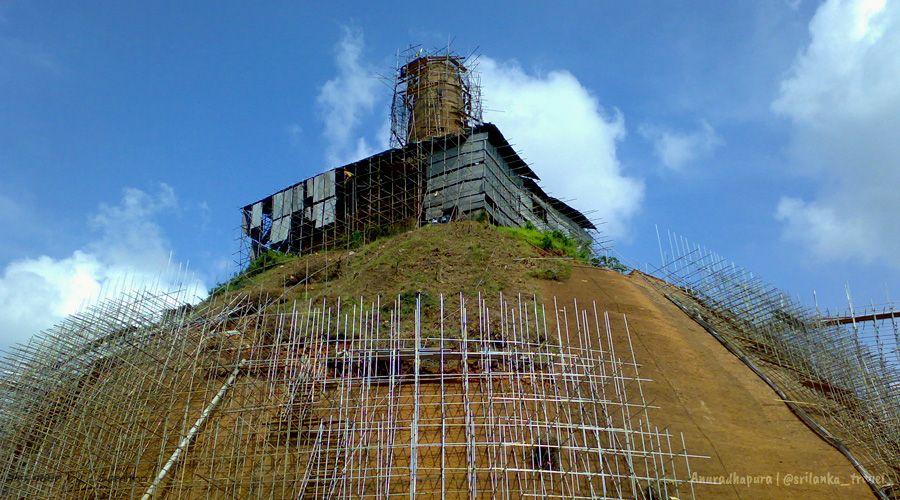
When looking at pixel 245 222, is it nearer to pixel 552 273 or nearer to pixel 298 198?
pixel 298 198

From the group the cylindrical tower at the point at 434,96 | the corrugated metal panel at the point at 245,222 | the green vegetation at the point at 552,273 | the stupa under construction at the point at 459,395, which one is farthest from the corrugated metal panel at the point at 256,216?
the green vegetation at the point at 552,273

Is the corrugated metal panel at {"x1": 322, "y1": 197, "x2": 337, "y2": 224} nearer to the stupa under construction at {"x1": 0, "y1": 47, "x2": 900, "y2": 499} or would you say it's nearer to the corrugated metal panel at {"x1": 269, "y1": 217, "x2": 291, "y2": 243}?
the corrugated metal panel at {"x1": 269, "y1": 217, "x2": 291, "y2": 243}

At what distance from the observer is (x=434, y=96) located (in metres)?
34.2

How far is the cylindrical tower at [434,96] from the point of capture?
3347cm

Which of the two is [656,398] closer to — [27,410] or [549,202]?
[27,410]

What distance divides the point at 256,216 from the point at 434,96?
9.53 meters

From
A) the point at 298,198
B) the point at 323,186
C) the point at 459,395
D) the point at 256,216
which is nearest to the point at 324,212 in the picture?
the point at 323,186

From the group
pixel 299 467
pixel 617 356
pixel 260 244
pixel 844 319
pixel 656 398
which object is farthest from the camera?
pixel 260 244

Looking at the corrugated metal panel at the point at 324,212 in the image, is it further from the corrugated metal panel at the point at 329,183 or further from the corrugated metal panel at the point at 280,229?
the corrugated metal panel at the point at 280,229

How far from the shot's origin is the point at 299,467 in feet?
48.3

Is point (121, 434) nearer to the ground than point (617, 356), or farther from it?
nearer to the ground

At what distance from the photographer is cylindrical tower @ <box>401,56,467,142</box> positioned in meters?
33.5

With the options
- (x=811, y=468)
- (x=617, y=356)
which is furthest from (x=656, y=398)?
(x=811, y=468)

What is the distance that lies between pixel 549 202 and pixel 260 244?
42.2ft
